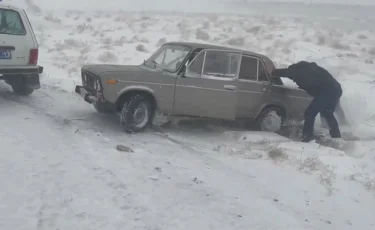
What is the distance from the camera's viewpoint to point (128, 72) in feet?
22.3

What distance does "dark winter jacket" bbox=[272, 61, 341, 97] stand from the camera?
25.4ft

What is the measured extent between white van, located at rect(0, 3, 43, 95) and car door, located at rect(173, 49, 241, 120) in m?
2.89

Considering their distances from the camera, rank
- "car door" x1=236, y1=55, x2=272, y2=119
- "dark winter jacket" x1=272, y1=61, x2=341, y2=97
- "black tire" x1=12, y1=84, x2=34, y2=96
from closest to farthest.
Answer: "car door" x1=236, y1=55, x2=272, y2=119 → "dark winter jacket" x1=272, y1=61, x2=341, y2=97 → "black tire" x1=12, y1=84, x2=34, y2=96

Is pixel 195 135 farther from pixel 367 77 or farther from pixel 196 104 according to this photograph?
pixel 367 77

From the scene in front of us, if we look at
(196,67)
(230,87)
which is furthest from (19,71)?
(230,87)

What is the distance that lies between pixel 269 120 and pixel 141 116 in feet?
8.51

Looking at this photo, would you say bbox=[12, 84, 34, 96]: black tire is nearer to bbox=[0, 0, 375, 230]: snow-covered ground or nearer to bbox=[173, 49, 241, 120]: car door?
bbox=[0, 0, 375, 230]: snow-covered ground

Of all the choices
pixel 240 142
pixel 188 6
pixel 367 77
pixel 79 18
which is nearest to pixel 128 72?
pixel 240 142

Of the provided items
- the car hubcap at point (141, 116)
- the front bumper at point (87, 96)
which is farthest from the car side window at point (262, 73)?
the front bumper at point (87, 96)

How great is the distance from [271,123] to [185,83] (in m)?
2.06

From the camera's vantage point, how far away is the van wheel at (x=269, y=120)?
7.98 meters

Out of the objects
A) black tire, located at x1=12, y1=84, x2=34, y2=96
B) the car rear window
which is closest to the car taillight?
the car rear window

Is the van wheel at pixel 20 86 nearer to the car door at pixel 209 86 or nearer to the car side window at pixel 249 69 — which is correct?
the car door at pixel 209 86

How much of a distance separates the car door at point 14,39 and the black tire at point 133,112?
228cm
